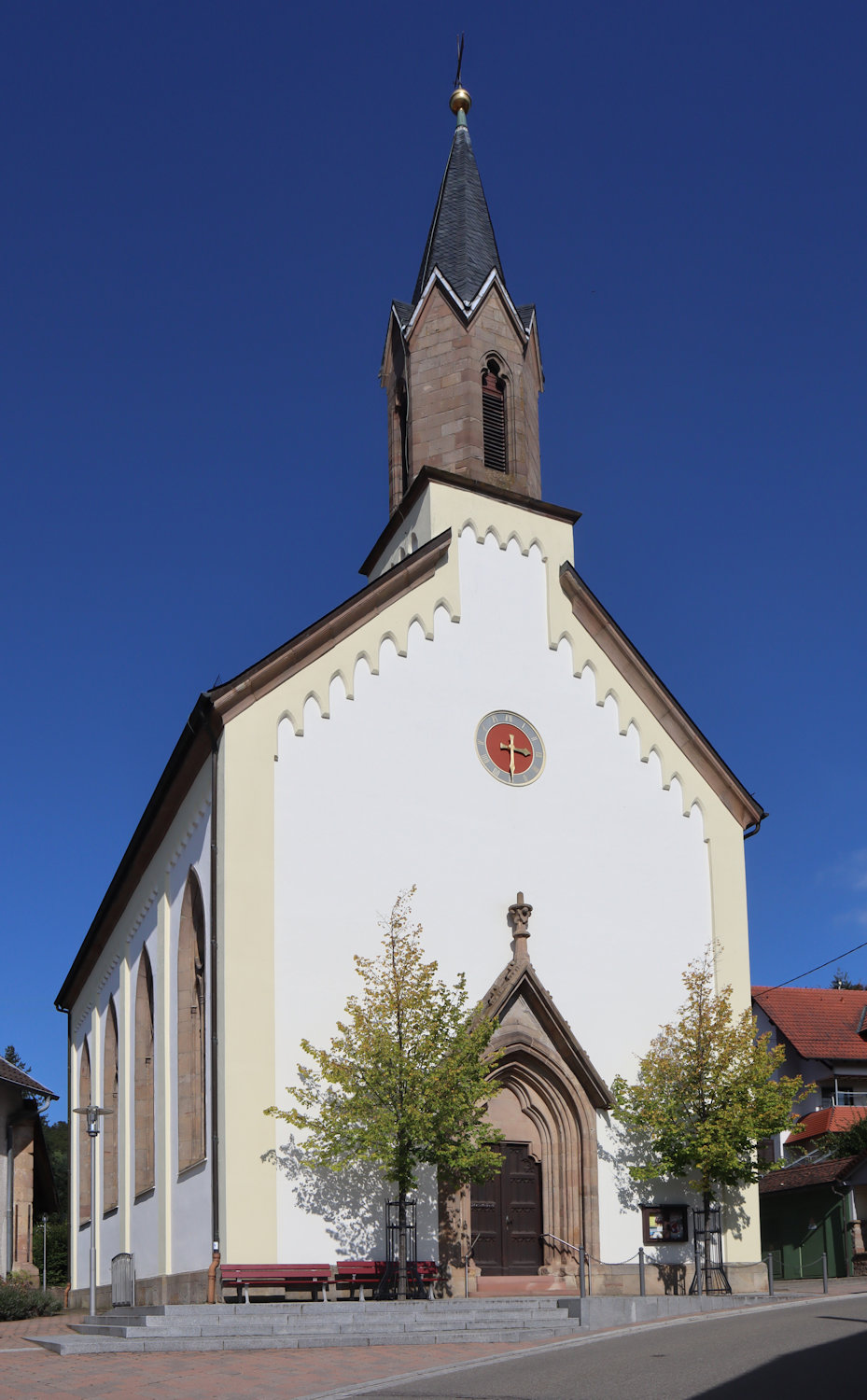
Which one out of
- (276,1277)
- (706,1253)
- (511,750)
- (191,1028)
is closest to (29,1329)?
(191,1028)

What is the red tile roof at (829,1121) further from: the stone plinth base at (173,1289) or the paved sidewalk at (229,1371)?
the paved sidewalk at (229,1371)

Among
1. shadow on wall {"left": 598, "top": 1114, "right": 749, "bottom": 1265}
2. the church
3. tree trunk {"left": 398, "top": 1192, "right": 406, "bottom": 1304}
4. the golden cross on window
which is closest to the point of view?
tree trunk {"left": 398, "top": 1192, "right": 406, "bottom": 1304}

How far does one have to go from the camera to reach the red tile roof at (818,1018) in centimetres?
4659

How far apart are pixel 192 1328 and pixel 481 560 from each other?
14031 millimetres

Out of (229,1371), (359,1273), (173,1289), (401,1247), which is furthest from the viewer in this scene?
(173,1289)

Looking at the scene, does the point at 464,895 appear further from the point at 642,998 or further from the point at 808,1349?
the point at 808,1349

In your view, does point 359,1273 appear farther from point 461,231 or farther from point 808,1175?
point 461,231

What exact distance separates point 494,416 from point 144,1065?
14167 millimetres

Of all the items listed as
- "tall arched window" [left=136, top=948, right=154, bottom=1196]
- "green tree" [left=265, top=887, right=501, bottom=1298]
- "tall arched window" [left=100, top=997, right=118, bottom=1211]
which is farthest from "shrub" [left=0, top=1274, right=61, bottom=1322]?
"green tree" [left=265, top=887, right=501, bottom=1298]

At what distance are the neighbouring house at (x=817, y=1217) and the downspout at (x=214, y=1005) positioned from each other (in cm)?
1848

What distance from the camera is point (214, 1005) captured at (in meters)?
21.3

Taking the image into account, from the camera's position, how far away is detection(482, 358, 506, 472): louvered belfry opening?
27.6 m

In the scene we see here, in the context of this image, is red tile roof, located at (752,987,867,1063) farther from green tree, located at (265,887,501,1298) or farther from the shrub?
green tree, located at (265,887,501,1298)

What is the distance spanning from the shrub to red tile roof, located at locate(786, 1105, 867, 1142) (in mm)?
22026
